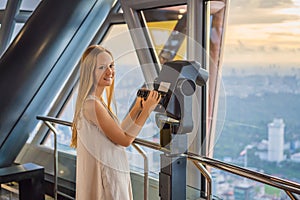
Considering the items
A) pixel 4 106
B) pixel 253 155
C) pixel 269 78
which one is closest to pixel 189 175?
pixel 253 155

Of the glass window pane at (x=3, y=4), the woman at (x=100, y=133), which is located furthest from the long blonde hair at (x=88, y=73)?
the glass window pane at (x=3, y=4)

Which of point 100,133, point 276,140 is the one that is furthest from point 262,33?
point 100,133

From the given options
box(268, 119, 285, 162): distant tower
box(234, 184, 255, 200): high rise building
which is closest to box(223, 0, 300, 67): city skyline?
box(268, 119, 285, 162): distant tower

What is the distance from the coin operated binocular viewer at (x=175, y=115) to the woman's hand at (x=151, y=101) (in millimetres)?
20

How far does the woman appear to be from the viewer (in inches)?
84.7

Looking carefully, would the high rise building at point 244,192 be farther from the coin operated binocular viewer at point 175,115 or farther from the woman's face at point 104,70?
the woman's face at point 104,70

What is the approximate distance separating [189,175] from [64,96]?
2.16 meters

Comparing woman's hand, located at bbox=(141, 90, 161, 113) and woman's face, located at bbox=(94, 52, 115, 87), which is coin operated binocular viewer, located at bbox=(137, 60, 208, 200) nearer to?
woman's hand, located at bbox=(141, 90, 161, 113)

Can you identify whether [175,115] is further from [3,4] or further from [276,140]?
[3,4]

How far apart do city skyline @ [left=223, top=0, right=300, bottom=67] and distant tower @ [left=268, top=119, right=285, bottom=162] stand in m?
0.45

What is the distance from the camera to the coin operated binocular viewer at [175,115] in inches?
71.8

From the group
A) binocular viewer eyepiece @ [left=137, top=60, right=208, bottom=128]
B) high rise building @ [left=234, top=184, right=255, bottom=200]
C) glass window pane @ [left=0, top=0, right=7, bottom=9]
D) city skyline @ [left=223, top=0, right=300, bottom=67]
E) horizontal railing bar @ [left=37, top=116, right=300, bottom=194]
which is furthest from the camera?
glass window pane @ [left=0, top=0, right=7, bottom=9]

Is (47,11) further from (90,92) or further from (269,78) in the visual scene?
(269,78)

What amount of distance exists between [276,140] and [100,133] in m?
1.40
